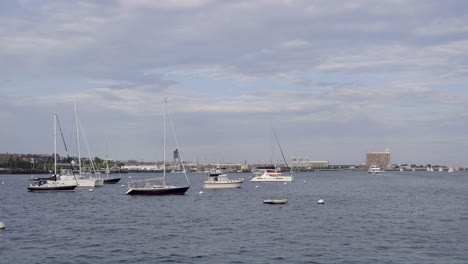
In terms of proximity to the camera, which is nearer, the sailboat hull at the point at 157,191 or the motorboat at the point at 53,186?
the sailboat hull at the point at 157,191

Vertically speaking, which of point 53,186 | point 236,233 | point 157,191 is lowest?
point 236,233

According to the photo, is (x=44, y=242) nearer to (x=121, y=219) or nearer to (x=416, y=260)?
(x=121, y=219)

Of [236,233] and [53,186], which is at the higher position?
[53,186]

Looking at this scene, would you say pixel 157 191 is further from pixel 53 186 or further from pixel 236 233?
pixel 236 233

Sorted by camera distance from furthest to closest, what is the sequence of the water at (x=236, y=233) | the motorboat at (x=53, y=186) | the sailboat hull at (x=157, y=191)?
the motorboat at (x=53, y=186) < the sailboat hull at (x=157, y=191) < the water at (x=236, y=233)

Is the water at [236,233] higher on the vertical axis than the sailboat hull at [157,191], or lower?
lower

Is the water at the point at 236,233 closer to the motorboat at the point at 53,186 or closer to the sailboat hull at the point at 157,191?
the sailboat hull at the point at 157,191

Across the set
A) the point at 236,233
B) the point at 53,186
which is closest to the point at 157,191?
the point at 53,186

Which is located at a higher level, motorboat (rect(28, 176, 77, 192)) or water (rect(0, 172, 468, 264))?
motorboat (rect(28, 176, 77, 192))

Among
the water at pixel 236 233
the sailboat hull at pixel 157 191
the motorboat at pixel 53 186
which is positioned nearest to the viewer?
the water at pixel 236 233

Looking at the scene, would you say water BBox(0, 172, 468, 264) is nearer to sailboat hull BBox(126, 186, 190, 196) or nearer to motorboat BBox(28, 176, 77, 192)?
sailboat hull BBox(126, 186, 190, 196)

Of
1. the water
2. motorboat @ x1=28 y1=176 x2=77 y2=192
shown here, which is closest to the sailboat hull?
the water

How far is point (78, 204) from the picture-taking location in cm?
8512

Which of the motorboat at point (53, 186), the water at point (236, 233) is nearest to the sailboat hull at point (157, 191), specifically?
the water at point (236, 233)
